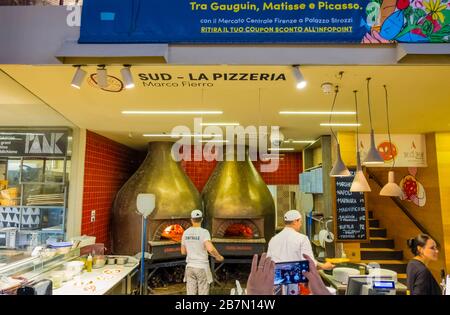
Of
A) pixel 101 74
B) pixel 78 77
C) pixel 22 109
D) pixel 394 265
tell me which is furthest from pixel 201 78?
pixel 394 265

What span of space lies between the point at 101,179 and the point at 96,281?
2.75m

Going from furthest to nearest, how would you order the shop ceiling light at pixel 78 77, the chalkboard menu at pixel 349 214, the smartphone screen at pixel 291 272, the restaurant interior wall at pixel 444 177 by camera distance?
the chalkboard menu at pixel 349 214 < the restaurant interior wall at pixel 444 177 < the shop ceiling light at pixel 78 77 < the smartphone screen at pixel 291 272

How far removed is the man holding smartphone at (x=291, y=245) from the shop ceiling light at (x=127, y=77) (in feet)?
7.01

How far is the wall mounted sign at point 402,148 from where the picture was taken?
5.20 m

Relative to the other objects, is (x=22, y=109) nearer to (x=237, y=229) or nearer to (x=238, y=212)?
(x=238, y=212)

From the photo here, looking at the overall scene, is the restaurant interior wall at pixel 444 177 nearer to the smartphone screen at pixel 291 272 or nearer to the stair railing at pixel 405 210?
the stair railing at pixel 405 210

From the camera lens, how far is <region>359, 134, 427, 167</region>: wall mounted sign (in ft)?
17.1

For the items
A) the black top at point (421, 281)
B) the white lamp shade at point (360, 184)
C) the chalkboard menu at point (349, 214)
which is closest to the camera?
the black top at point (421, 281)

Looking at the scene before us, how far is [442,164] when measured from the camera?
5.04 meters

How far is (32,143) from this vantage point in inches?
184

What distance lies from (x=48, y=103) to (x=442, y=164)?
6.07 m

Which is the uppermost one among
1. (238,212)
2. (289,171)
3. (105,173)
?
(289,171)

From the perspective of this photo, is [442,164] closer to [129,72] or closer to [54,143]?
[129,72]

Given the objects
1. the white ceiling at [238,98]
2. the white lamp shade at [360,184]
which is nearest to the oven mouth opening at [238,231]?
the white ceiling at [238,98]
